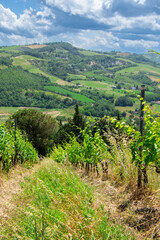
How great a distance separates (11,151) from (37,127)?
22.8m

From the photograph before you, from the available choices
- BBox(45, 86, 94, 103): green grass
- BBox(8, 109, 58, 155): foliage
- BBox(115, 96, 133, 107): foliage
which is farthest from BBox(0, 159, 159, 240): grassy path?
BBox(115, 96, 133, 107): foliage

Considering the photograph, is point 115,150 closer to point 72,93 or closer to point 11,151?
point 11,151

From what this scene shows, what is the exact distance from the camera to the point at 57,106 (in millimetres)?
156375

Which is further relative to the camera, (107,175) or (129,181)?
(107,175)

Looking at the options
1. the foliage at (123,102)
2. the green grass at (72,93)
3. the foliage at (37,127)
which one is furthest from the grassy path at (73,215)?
the foliage at (123,102)

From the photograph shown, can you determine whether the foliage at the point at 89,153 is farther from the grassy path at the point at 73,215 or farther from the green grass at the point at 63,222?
the green grass at the point at 63,222

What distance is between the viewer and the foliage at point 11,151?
6656 mm

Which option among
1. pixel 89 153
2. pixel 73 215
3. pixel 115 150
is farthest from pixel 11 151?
pixel 73 215

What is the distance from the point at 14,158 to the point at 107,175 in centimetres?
461

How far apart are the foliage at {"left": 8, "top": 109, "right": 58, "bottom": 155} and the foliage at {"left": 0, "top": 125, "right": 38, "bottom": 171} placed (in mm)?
19600

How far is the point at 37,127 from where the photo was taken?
29484mm

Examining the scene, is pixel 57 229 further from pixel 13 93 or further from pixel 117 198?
pixel 13 93

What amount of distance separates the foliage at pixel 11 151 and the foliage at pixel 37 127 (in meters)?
19.6

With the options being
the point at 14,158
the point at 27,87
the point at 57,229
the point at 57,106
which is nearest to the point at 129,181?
the point at 57,229
